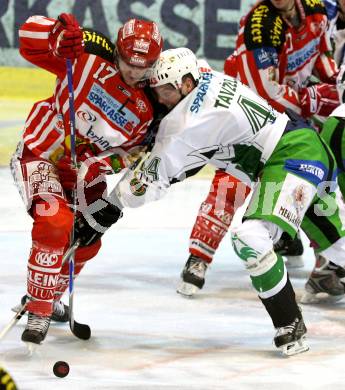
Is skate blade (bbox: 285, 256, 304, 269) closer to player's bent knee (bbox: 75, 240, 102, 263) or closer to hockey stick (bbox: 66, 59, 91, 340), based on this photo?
Answer: player's bent knee (bbox: 75, 240, 102, 263)

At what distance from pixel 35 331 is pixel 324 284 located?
1.25 m

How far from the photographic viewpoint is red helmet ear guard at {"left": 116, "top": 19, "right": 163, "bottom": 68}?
11.0 feet

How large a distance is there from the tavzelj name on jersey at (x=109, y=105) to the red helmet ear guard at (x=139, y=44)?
0.41 ft

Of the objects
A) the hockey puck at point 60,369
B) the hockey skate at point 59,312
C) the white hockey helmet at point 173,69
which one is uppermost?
the white hockey helmet at point 173,69

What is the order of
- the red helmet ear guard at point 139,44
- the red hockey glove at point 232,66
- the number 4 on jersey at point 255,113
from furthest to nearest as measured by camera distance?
the red hockey glove at point 232,66 → the number 4 on jersey at point 255,113 → the red helmet ear guard at point 139,44

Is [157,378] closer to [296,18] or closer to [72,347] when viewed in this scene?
[72,347]

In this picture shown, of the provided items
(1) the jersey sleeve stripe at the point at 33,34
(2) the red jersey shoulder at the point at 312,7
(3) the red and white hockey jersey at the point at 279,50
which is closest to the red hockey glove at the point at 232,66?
(3) the red and white hockey jersey at the point at 279,50

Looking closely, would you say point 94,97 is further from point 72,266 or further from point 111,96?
point 72,266

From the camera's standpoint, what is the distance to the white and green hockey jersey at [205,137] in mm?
3377

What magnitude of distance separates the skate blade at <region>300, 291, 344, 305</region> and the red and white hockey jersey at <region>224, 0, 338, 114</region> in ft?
2.53

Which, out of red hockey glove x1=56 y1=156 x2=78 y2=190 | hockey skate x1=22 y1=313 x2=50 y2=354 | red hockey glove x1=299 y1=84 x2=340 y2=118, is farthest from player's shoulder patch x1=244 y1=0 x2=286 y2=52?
hockey skate x1=22 y1=313 x2=50 y2=354

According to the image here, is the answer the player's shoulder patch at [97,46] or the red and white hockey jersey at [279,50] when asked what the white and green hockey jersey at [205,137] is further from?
the red and white hockey jersey at [279,50]

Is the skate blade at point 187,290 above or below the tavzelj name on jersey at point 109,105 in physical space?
below

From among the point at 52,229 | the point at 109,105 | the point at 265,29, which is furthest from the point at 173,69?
the point at 265,29
